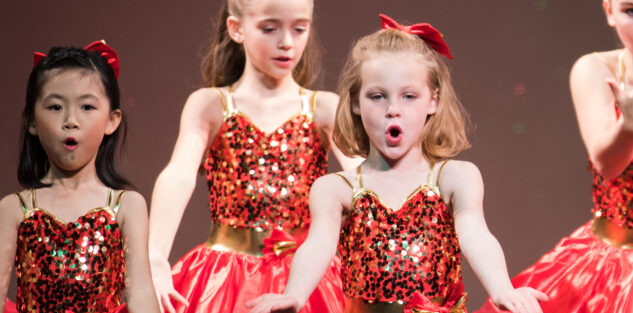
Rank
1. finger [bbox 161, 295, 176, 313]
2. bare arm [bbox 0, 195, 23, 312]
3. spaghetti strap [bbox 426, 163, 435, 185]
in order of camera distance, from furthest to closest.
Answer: finger [bbox 161, 295, 176, 313] < spaghetti strap [bbox 426, 163, 435, 185] < bare arm [bbox 0, 195, 23, 312]

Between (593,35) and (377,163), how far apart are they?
1.47 meters

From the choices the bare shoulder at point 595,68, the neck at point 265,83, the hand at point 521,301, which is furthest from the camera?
the neck at point 265,83

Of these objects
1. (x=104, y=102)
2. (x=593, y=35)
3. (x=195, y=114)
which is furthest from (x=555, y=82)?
(x=104, y=102)

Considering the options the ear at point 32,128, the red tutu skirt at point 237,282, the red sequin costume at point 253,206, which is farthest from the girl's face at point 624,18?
the ear at point 32,128

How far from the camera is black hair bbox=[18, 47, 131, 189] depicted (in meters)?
2.00

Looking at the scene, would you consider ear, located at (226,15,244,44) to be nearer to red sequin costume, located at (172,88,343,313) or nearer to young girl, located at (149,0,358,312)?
young girl, located at (149,0,358,312)

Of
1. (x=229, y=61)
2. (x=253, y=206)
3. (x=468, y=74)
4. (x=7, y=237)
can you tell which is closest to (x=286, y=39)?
(x=229, y=61)

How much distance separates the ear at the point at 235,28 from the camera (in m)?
2.59

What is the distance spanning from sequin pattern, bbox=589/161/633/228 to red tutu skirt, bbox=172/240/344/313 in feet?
2.17

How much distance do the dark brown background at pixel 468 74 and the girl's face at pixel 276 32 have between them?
61cm

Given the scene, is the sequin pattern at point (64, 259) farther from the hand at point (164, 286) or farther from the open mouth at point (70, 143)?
the hand at point (164, 286)

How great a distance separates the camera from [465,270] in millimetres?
3426

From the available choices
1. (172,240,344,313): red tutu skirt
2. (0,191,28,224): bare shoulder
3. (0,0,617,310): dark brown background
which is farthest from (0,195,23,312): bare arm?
(0,0,617,310): dark brown background

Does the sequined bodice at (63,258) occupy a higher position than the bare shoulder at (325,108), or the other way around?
the bare shoulder at (325,108)
